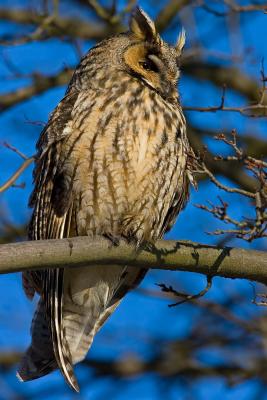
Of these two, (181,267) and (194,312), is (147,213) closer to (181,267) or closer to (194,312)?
(181,267)

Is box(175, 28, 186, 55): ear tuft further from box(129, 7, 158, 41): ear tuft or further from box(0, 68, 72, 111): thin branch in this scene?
box(0, 68, 72, 111): thin branch

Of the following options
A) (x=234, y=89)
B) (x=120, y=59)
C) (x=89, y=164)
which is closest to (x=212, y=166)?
(x=234, y=89)

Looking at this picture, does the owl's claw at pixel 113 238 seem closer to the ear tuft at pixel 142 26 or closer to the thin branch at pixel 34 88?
the ear tuft at pixel 142 26

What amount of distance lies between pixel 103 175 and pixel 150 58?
0.88 m

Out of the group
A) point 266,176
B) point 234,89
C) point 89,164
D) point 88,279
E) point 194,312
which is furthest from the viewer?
point 194,312

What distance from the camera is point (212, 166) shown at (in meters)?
5.98

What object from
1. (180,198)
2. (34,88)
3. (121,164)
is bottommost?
(180,198)

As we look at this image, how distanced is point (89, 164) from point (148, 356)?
3190 millimetres

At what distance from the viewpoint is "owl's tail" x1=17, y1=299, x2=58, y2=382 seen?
445cm

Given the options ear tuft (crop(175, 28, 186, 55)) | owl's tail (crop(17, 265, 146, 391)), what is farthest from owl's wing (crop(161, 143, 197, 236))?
ear tuft (crop(175, 28, 186, 55))

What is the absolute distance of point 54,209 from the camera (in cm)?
423

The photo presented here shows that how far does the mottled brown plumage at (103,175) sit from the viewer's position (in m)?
4.15

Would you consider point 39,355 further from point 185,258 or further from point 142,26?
point 142,26

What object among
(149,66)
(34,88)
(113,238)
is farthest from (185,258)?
(34,88)
